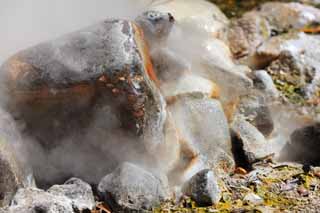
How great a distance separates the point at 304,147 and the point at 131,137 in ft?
6.41

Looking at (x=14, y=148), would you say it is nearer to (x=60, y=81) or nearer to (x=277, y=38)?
(x=60, y=81)

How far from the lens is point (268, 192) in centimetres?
517

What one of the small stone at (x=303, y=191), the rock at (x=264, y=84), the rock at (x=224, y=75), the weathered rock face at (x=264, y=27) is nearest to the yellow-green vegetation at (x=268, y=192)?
the small stone at (x=303, y=191)

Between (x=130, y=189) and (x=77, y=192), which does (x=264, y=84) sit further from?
(x=77, y=192)

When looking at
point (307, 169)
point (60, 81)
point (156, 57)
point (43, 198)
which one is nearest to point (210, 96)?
point (156, 57)

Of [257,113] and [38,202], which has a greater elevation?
[38,202]

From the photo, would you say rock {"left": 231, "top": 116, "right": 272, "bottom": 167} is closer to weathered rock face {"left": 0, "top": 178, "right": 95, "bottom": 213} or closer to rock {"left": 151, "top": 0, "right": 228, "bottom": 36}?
rock {"left": 151, "top": 0, "right": 228, "bottom": 36}

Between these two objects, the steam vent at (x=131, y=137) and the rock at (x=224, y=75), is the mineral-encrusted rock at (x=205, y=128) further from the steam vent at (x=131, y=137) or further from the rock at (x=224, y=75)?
the rock at (x=224, y=75)

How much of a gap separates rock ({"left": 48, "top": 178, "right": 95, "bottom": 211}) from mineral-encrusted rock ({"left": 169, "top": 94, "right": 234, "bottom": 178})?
1.13 metres

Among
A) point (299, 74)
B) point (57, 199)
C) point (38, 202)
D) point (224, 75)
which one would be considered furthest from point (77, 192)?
point (299, 74)

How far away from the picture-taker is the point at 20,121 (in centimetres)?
492

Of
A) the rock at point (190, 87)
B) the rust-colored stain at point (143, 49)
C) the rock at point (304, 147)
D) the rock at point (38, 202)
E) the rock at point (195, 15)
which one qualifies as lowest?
the rock at point (304, 147)

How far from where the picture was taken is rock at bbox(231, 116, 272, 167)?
5.73 meters

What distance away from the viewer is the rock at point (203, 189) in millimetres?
4887
